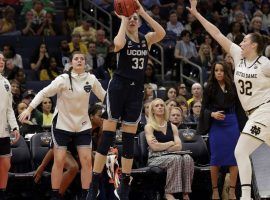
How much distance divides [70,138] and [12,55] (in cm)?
528

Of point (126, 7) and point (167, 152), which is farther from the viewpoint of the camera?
point (167, 152)

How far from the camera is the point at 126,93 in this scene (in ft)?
32.6

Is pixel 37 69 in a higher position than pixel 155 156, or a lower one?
higher

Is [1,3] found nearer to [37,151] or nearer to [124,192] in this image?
[37,151]

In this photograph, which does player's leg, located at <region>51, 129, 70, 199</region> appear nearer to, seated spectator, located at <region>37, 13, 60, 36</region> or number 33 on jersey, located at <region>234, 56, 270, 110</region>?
number 33 on jersey, located at <region>234, 56, 270, 110</region>

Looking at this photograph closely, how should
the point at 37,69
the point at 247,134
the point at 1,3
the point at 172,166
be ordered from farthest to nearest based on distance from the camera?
the point at 1,3 < the point at 37,69 < the point at 172,166 < the point at 247,134

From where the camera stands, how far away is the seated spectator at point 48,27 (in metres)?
17.6

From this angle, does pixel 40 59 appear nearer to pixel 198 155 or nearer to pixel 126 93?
pixel 198 155

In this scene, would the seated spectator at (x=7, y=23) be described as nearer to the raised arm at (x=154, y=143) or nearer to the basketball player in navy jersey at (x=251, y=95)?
the raised arm at (x=154, y=143)

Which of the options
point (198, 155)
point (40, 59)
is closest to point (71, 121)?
point (198, 155)

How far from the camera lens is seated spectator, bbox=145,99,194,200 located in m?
A: 11.7

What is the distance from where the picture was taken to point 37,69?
639 inches

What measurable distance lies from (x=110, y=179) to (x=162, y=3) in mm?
9349

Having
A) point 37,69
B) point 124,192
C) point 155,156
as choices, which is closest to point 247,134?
point 124,192
